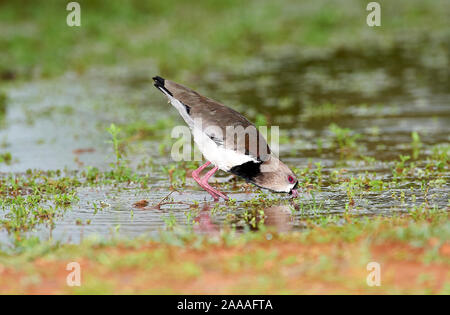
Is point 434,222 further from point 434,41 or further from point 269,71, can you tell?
point 434,41

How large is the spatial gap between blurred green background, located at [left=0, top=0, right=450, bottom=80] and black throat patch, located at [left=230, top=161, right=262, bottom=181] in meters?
9.77

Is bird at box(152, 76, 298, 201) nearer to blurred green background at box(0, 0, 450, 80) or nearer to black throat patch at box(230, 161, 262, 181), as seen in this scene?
black throat patch at box(230, 161, 262, 181)

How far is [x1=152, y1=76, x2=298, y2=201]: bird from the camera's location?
7.24 meters

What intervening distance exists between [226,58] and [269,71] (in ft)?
7.21

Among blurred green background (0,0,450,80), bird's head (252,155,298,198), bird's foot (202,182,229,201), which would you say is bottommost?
bird's foot (202,182,229,201)

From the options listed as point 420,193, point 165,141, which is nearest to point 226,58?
point 165,141

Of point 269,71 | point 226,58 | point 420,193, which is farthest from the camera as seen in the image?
point 226,58

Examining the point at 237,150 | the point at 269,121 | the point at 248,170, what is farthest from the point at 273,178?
the point at 269,121

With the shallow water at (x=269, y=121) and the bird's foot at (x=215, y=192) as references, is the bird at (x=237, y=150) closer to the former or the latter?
the bird's foot at (x=215, y=192)

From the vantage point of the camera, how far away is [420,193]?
296 inches

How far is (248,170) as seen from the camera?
24.0ft

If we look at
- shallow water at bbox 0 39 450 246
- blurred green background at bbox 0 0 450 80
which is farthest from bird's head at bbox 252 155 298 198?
blurred green background at bbox 0 0 450 80
